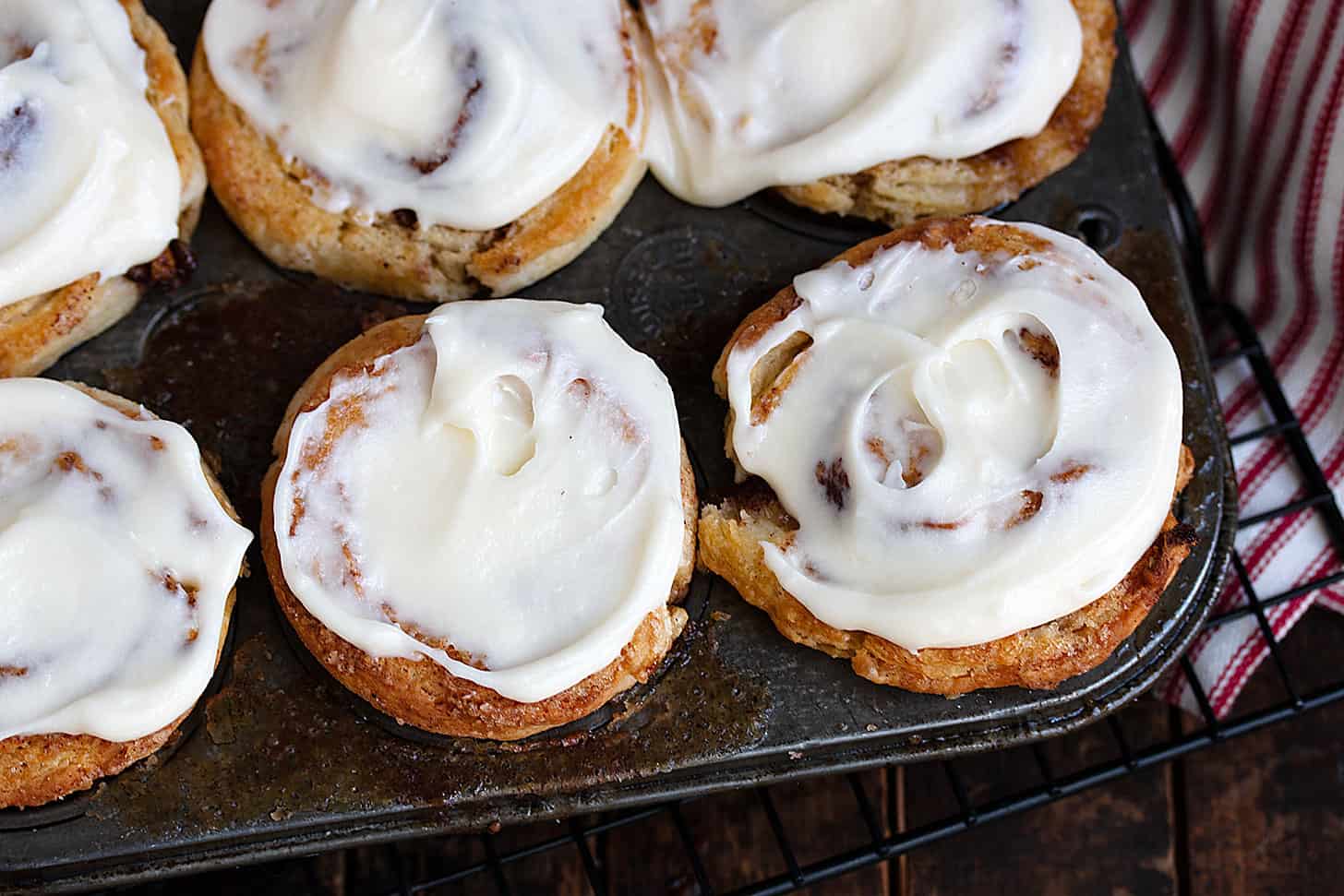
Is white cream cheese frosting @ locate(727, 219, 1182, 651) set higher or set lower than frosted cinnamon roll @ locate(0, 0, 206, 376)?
lower

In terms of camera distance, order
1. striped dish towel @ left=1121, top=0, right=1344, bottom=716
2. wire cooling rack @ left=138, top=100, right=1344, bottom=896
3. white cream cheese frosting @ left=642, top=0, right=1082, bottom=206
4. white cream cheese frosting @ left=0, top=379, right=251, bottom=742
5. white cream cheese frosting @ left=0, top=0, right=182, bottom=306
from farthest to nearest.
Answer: striped dish towel @ left=1121, top=0, right=1344, bottom=716
wire cooling rack @ left=138, top=100, right=1344, bottom=896
white cream cheese frosting @ left=642, top=0, right=1082, bottom=206
white cream cheese frosting @ left=0, top=0, right=182, bottom=306
white cream cheese frosting @ left=0, top=379, right=251, bottom=742

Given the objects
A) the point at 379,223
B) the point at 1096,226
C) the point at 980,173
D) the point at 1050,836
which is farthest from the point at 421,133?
the point at 1050,836

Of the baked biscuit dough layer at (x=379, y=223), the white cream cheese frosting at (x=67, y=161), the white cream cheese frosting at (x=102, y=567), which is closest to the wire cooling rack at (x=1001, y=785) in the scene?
the white cream cheese frosting at (x=102, y=567)

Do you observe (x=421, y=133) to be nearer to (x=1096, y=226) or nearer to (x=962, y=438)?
(x=962, y=438)

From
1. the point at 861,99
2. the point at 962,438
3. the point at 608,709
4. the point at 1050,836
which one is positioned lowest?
the point at 1050,836

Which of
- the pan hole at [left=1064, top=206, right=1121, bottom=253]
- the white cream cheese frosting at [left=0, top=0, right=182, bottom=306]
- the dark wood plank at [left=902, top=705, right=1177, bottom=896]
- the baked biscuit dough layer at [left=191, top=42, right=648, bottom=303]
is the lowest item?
the dark wood plank at [left=902, top=705, right=1177, bottom=896]

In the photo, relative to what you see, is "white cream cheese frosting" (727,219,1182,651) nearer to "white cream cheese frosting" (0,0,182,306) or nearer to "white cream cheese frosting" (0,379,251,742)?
"white cream cheese frosting" (0,379,251,742)

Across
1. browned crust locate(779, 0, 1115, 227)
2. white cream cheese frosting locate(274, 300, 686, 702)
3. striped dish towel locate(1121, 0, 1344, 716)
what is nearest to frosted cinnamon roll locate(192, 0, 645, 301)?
white cream cheese frosting locate(274, 300, 686, 702)
